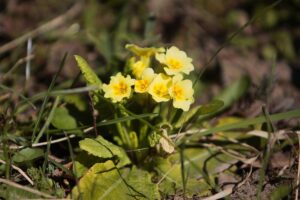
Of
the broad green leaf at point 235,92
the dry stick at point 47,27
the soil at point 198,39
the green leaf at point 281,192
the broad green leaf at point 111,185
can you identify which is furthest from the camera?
the soil at point 198,39

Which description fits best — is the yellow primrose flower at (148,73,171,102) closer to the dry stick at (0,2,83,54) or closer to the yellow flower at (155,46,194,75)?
the yellow flower at (155,46,194,75)

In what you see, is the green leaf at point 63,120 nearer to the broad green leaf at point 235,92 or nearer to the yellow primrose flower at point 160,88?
the yellow primrose flower at point 160,88

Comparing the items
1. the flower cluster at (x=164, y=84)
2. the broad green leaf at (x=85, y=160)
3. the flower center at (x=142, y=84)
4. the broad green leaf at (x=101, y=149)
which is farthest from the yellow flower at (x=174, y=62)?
the broad green leaf at (x=85, y=160)

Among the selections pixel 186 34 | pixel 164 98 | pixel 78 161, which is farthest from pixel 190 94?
pixel 186 34

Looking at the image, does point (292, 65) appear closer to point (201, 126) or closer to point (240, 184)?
point (201, 126)

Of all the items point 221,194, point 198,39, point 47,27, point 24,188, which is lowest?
point 221,194

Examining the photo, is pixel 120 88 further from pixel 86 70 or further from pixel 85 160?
pixel 85 160

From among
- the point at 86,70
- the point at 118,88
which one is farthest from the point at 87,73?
the point at 118,88
